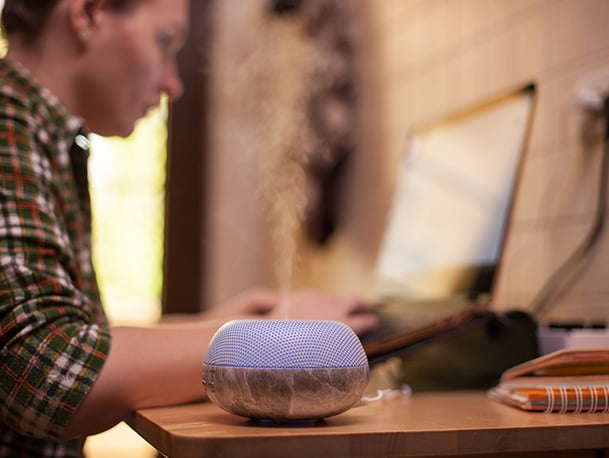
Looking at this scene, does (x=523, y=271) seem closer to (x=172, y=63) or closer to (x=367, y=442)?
(x=172, y=63)

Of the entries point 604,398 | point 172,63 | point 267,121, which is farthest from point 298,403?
point 267,121

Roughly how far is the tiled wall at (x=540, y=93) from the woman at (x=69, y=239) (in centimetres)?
40

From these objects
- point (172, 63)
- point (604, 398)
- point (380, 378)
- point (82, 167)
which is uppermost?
point (172, 63)

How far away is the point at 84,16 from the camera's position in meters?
1.04

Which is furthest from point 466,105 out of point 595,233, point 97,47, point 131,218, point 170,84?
point 131,218

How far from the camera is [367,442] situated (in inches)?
23.1

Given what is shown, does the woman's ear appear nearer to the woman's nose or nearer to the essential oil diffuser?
the woman's nose

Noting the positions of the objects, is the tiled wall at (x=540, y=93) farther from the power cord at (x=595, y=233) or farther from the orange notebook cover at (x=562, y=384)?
the orange notebook cover at (x=562, y=384)

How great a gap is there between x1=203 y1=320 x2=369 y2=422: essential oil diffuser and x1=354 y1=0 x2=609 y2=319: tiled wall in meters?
0.67

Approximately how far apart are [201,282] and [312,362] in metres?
1.89

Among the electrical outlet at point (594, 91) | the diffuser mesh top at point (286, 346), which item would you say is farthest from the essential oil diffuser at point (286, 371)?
the electrical outlet at point (594, 91)

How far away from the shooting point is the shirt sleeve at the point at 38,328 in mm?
718

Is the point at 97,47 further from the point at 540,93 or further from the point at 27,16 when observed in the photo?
the point at 540,93

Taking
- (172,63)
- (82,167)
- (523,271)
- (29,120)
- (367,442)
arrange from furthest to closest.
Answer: (523,271), (172,63), (82,167), (29,120), (367,442)
